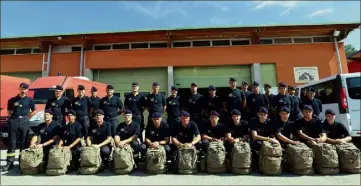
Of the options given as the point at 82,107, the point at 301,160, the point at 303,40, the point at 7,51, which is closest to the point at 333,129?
the point at 301,160

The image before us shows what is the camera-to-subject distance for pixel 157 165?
482 cm

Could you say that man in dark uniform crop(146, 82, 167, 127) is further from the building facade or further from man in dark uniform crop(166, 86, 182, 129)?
the building facade

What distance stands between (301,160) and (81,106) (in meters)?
4.98

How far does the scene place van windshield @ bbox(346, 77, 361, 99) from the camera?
20.6ft

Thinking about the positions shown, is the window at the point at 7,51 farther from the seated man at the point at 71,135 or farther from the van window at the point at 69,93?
the seated man at the point at 71,135

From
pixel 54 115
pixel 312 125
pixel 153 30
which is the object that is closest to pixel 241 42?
pixel 153 30

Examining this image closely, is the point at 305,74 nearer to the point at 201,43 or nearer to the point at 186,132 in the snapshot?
the point at 201,43

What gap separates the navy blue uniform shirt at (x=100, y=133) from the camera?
5377 mm

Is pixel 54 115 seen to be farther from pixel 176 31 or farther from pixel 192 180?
pixel 176 31

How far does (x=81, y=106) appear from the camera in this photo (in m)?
6.39

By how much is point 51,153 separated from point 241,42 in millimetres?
12668

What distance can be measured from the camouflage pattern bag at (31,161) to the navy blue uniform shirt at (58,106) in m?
1.36

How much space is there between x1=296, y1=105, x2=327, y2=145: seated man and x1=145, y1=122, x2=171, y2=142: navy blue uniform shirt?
2.67m

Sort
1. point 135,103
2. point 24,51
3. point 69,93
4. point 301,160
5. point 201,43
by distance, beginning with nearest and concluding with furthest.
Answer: point 301,160
point 135,103
point 69,93
point 201,43
point 24,51
